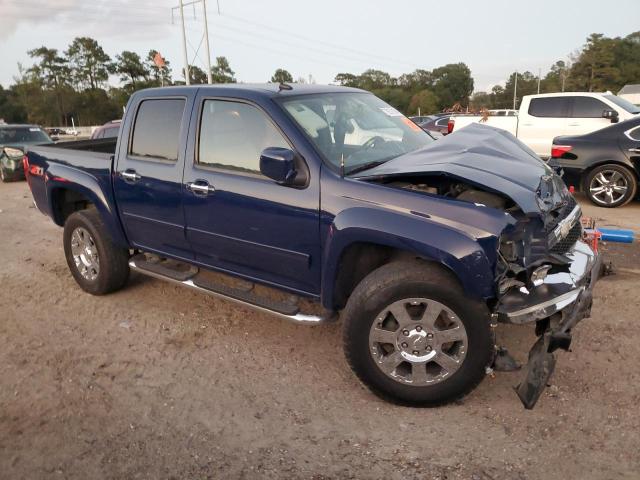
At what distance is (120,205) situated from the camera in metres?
4.44

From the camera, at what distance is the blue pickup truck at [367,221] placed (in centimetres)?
287

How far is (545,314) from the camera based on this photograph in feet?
9.45

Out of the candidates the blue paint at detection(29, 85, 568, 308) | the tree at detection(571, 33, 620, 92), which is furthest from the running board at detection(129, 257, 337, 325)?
the tree at detection(571, 33, 620, 92)

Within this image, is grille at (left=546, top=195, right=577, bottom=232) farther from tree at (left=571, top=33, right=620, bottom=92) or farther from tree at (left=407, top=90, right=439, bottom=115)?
tree at (left=571, top=33, right=620, bottom=92)

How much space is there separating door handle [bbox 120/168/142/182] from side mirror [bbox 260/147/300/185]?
1.50 m

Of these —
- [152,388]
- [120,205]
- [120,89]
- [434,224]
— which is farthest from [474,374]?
[120,89]

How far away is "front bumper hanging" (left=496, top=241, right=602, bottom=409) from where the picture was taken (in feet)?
9.17

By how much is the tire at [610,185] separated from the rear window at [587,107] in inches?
121

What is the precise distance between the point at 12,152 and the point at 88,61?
85375 mm

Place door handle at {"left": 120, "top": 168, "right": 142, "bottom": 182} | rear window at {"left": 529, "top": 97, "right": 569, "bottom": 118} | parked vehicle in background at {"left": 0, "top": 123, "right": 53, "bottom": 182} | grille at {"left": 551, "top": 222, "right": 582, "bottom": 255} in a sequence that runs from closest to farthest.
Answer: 1. grille at {"left": 551, "top": 222, "right": 582, "bottom": 255}
2. door handle at {"left": 120, "top": 168, "right": 142, "bottom": 182}
3. rear window at {"left": 529, "top": 97, "right": 569, "bottom": 118}
4. parked vehicle in background at {"left": 0, "top": 123, "right": 53, "bottom": 182}

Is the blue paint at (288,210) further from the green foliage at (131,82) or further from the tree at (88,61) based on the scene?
the tree at (88,61)

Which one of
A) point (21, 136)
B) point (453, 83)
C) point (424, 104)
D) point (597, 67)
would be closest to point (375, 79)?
point (453, 83)

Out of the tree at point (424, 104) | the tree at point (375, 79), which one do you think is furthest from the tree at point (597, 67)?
the tree at point (375, 79)

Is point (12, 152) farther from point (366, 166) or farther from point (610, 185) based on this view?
point (610, 185)
